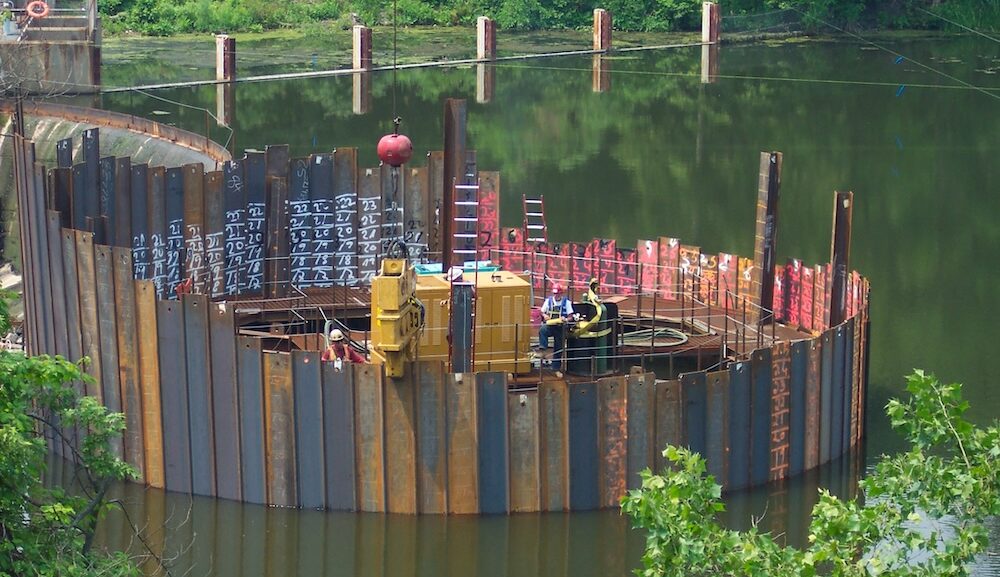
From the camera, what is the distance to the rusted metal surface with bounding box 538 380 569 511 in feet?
98.1

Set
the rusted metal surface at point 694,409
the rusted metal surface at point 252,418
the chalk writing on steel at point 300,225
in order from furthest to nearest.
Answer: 1. the chalk writing on steel at point 300,225
2. the rusted metal surface at point 694,409
3. the rusted metal surface at point 252,418

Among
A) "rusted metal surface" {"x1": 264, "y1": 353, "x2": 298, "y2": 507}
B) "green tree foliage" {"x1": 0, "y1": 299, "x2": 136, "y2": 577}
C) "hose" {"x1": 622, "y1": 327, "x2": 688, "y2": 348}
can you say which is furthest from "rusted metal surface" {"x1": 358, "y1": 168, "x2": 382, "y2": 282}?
"green tree foliage" {"x1": 0, "y1": 299, "x2": 136, "y2": 577}

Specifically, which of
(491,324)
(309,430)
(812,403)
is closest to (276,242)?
(491,324)

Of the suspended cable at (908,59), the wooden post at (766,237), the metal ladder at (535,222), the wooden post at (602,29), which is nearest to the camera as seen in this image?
the wooden post at (766,237)

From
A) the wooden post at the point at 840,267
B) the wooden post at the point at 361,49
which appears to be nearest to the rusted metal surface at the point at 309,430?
the wooden post at the point at 840,267

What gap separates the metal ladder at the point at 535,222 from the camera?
39.2 metres

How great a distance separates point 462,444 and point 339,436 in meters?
1.78

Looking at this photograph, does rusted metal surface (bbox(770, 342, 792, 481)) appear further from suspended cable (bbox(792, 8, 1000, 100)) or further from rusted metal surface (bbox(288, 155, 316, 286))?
suspended cable (bbox(792, 8, 1000, 100))

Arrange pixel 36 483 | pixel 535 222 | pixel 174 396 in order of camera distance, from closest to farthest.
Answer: pixel 36 483 < pixel 174 396 < pixel 535 222

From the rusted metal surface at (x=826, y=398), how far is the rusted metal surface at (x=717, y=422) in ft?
7.03

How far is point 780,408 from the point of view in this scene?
31734mm

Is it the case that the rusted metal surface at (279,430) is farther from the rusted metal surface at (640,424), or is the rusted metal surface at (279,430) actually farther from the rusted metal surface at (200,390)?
the rusted metal surface at (640,424)

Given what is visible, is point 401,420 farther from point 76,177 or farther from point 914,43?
point 914,43

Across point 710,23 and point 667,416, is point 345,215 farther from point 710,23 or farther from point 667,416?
point 710,23
